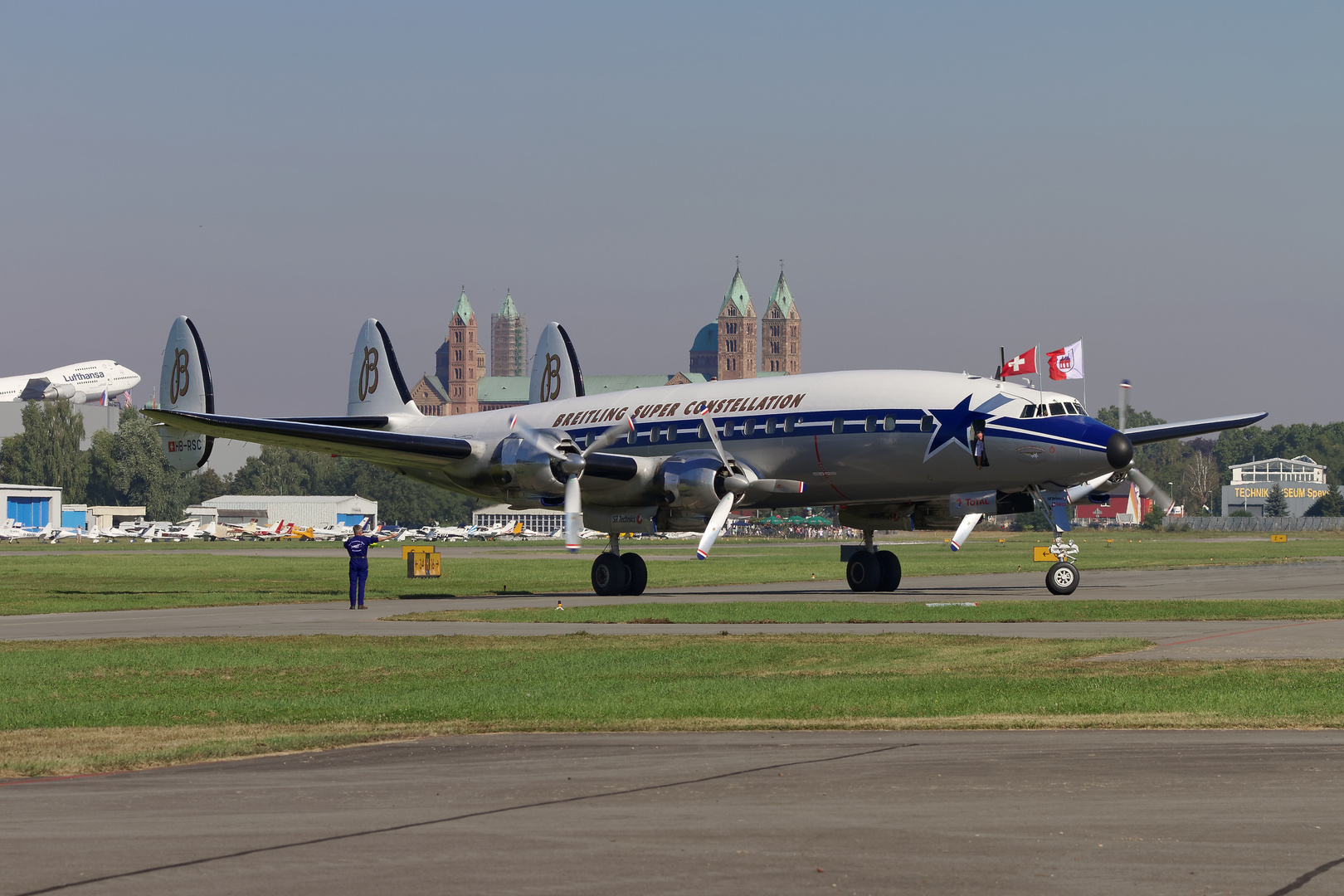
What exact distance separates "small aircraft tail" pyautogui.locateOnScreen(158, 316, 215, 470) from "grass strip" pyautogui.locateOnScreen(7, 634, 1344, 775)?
20.7 m

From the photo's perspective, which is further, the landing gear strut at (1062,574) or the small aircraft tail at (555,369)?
the small aircraft tail at (555,369)

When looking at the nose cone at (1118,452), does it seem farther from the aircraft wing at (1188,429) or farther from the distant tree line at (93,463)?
the distant tree line at (93,463)

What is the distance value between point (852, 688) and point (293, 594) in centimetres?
2753

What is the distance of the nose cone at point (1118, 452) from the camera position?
3397cm

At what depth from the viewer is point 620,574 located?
3947cm

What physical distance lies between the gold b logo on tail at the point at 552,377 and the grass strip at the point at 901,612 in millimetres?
17119

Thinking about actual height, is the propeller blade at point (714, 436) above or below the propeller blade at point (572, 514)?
above

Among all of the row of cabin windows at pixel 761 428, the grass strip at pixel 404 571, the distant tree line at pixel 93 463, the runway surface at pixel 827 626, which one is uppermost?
the distant tree line at pixel 93 463

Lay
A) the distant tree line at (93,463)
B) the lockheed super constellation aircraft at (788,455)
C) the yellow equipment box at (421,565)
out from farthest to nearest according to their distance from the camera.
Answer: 1. the distant tree line at (93,463)
2. the yellow equipment box at (421,565)
3. the lockheed super constellation aircraft at (788,455)

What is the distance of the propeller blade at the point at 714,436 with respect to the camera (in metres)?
38.3

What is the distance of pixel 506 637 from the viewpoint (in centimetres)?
2561

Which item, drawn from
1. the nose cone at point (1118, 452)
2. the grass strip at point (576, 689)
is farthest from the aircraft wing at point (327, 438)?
the nose cone at point (1118, 452)

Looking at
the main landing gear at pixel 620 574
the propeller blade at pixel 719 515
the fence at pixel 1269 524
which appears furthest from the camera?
the fence at pixel 1269 524

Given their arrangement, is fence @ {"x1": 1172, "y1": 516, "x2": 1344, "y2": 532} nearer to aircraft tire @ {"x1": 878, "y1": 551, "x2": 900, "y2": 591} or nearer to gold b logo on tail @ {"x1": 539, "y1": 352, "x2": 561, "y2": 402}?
gold b logo on tail @ {"x1": 539, "y1": 352, "x2": 561, "y2": 402}
